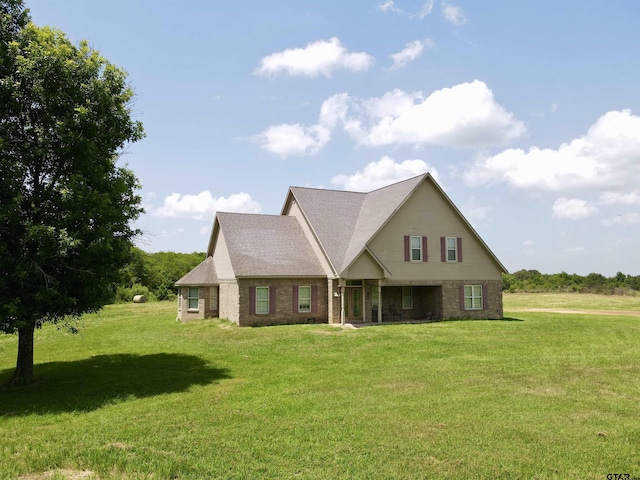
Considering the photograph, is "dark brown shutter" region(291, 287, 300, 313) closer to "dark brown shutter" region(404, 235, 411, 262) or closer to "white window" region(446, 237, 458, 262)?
"dark brown shutter" region(404, 235, 411, 262)

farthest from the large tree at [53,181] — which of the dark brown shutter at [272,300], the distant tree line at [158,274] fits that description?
the distant tree line at [158,274]

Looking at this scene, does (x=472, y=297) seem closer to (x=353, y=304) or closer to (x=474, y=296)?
(x=474, y=296)

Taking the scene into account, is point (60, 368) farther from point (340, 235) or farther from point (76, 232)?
point (340, 235)

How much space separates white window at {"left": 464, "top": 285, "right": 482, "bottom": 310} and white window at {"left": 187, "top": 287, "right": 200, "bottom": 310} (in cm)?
1670

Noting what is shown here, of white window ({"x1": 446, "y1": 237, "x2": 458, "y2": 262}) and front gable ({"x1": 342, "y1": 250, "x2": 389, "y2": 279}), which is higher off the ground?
white window ({"x1": 446, "y1": 237, "x2": 458, "y2": 262})

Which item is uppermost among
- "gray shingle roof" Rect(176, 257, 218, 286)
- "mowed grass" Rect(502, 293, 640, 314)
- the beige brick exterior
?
"gray shingle roof" Rect(176, 257, 218, 286)

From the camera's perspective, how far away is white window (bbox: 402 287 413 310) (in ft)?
99.2

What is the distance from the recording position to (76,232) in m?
12.4

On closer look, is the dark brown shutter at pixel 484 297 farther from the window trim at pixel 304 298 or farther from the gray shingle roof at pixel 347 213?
the window trim at pixel 304 298

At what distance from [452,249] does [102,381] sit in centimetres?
2168

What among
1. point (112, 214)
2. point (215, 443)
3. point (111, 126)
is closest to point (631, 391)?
point (215, 443)

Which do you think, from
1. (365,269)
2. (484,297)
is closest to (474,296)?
(484,297)

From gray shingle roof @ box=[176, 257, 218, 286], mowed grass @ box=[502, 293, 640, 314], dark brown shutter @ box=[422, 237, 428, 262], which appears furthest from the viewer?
mowed grass @ box=[502, 293, 640, 314]

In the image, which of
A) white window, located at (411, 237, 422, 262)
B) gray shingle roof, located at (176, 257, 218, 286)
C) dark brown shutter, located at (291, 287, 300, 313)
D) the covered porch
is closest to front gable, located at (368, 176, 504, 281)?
white window, located at (411, 237, 422, 262)
